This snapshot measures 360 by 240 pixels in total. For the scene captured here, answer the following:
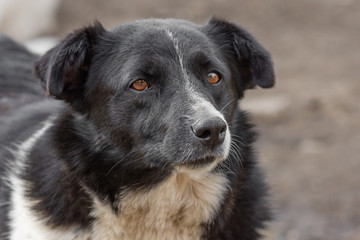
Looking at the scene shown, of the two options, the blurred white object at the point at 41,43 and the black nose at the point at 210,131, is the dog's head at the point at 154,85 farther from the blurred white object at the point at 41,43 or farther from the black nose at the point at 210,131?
the blurred white object at the point at 41,43

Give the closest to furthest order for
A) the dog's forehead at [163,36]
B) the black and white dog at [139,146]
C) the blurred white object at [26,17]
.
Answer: the black and white dog at [139,146] → the dog's forehead at [163,36] → the blurred white object at [26,17]

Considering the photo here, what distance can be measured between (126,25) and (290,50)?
5.80 metres

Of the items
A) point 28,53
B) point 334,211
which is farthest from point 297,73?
point 28,53

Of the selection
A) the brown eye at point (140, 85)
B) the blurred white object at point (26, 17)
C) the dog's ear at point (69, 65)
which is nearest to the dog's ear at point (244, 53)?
the brown eye at point (140, 85)

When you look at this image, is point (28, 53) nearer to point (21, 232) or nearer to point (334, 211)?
point (21, 232)

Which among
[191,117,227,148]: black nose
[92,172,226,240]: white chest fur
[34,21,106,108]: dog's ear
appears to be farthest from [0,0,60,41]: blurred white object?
[191,117,227,148]: black nose

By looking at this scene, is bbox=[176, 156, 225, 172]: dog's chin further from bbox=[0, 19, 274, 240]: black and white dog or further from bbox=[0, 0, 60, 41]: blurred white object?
bbox=[0, 0, 60, 41]: blurred white object

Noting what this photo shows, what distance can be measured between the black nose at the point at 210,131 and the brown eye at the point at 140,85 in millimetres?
356

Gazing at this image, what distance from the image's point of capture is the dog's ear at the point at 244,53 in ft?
12.2

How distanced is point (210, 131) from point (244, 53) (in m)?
0.75

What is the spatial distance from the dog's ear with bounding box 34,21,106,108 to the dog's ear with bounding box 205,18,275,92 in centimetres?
65

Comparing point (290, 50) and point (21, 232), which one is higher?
point (21, 232)

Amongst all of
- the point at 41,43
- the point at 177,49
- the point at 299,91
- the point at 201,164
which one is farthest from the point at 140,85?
the point at 41,43

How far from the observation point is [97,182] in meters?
3.54
